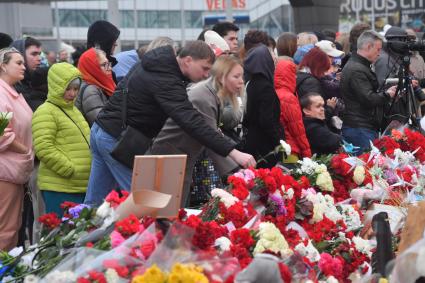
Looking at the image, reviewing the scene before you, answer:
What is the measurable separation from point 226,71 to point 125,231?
276 centimetres

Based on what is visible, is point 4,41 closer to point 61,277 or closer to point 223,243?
point 223,243

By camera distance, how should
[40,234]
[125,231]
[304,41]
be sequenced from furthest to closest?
[304,41] → [40,234] → [125,231]

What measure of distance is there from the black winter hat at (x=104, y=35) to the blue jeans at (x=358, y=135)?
2.08m

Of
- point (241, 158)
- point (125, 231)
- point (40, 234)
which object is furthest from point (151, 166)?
point (241, 158)

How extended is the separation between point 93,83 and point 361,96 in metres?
2.24

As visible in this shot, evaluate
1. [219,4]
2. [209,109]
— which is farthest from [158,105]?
[219,4]

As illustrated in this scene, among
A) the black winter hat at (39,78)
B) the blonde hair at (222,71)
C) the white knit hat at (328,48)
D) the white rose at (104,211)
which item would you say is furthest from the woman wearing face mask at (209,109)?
the white knit hat at (328,48)

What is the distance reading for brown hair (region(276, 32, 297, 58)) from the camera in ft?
29.7

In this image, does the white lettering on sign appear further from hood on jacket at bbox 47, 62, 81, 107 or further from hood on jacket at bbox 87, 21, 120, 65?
hood on jacket at bbox 47, 62, 81, 107

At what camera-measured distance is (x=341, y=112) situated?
8.48 metres

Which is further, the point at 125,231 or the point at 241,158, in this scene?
the point at 241,158

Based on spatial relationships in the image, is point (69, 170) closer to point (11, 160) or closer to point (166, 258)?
point (11, 160)

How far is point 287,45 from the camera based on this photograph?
9.07m

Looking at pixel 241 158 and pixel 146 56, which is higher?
pixel 146 56
